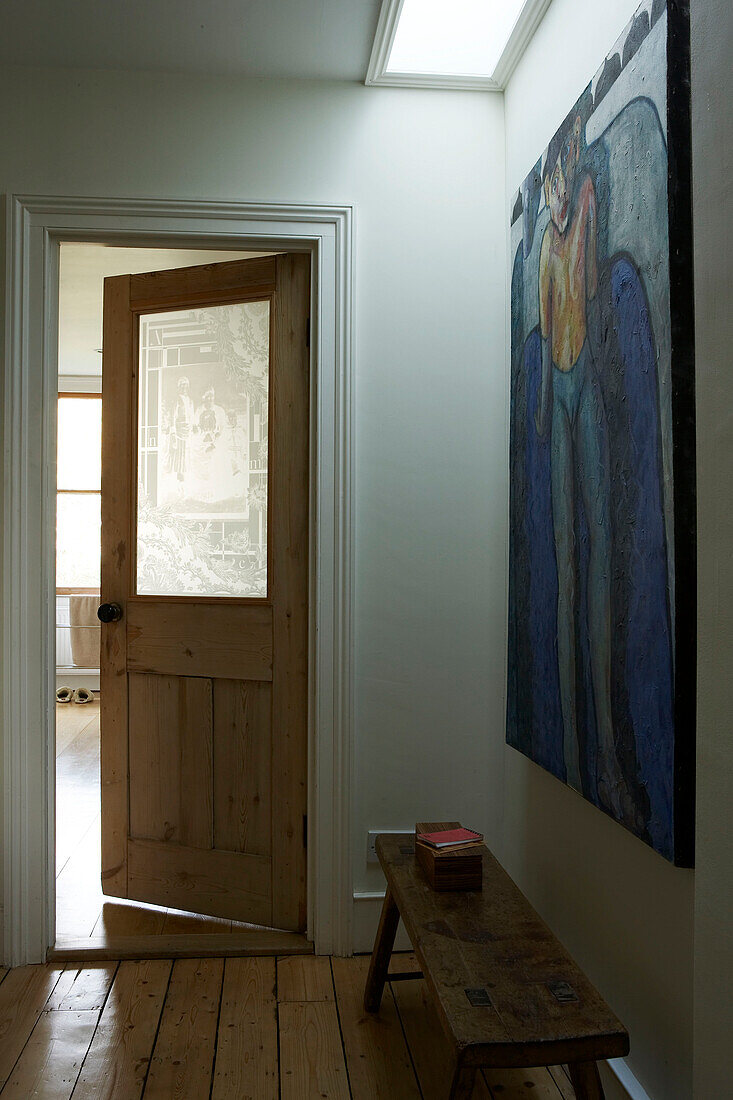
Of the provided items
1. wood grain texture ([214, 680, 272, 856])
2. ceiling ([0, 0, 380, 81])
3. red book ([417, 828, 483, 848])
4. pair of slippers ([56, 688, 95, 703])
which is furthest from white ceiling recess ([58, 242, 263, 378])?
pair of slippers ([56, 688, 95, 703])

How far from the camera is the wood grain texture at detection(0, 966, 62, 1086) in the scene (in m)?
2.12

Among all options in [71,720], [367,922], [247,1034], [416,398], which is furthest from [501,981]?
[71,720]

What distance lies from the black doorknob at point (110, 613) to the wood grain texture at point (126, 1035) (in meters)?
1.06

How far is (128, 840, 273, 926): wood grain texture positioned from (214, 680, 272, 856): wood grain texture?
0.06 m

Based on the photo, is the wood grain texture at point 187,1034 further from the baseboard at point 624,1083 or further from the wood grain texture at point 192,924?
the baseboard at point 624,1083

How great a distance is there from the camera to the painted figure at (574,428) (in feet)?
5.82

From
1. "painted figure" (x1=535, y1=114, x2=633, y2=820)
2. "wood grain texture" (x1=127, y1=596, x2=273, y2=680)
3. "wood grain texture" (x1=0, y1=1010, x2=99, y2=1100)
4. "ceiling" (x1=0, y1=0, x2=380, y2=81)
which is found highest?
"ceiling" (x1=0, y1=0, x2=380, y2=81)

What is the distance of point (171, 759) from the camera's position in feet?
9.71

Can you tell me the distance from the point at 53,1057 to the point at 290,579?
1405 millimetres

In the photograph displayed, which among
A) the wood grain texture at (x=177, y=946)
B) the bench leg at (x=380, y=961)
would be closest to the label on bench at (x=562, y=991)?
the bench leg at (x=380, y=961)

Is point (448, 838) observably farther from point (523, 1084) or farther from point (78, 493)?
point (78, 493)

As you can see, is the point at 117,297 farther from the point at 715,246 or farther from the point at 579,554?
the point at 715,246

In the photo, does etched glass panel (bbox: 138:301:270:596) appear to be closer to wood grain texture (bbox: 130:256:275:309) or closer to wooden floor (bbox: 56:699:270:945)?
wood grain texture (bbox: 130:256:275:309)

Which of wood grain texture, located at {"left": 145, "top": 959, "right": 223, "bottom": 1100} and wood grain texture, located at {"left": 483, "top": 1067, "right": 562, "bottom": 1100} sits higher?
wood grain texture, located at {"left": 145, "top": 959, "right": 223, "bottom": 1100}
